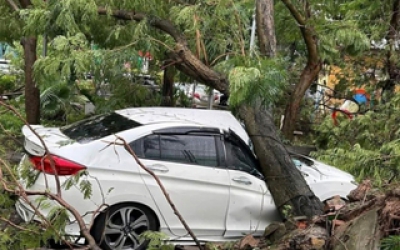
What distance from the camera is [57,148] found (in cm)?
559

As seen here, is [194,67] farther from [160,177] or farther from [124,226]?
[124,226]

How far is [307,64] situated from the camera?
7.40m

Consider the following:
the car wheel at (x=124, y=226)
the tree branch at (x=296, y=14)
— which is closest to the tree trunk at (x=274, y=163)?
the car wheel at (x=124, y=226)

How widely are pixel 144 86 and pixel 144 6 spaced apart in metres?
3.09

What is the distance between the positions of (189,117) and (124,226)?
155cm

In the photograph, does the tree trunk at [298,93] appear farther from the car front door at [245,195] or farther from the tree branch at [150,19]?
the tree branch at [150,19]

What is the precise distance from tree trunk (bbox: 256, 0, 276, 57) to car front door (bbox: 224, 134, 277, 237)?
114 cm

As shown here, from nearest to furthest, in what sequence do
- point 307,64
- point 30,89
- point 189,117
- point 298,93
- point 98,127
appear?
point 98,127 < point 189,117 < point 307,64 < point 298,93 < point 30,89

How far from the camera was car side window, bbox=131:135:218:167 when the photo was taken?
5.84m

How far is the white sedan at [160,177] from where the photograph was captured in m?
→ 5.57

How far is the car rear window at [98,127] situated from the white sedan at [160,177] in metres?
0.01

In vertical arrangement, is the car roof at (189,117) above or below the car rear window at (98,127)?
above

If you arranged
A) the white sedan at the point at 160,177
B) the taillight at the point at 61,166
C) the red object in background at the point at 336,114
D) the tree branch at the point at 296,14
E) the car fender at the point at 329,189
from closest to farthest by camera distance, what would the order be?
the taillight at the point at 61,166, the white sedan at the point at 160,177, the car fender at the point at 329,189, the tree branch at the point at 296,14, the red object in background at the point at 336,114

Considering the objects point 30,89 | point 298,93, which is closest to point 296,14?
point 298,93
